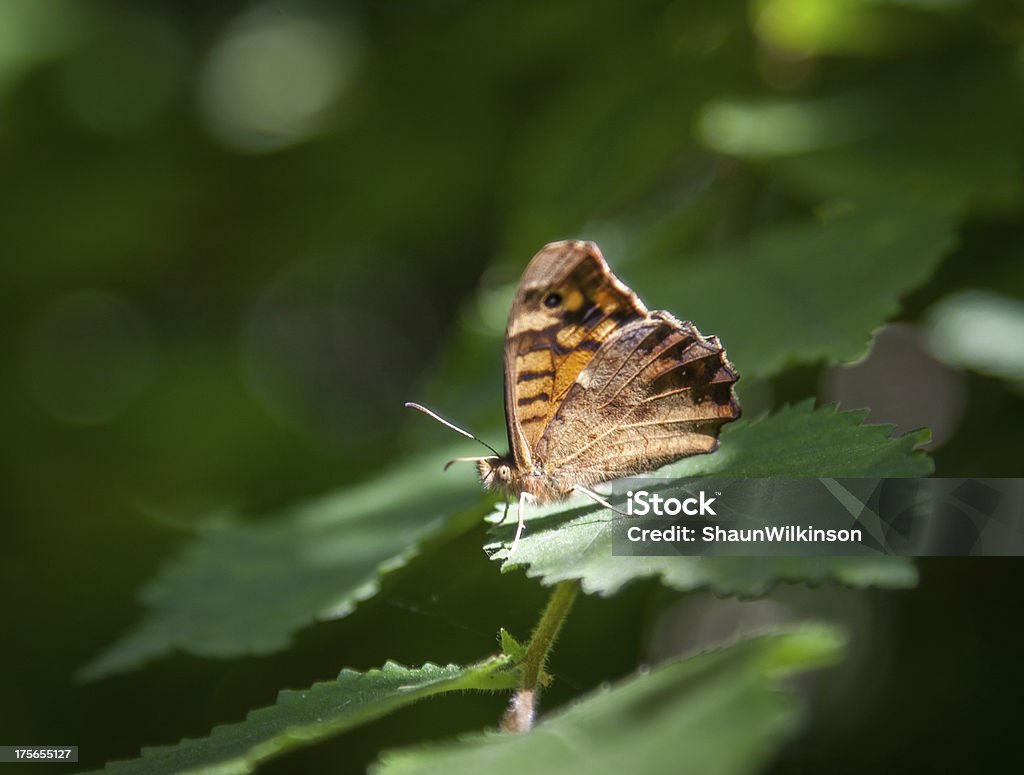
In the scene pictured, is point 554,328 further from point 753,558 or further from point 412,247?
point 412,247

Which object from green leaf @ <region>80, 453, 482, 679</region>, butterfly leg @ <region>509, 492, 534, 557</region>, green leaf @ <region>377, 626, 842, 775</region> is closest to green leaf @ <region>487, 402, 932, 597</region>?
butterfly leg @ <region>509, 492, 534, 557</region>

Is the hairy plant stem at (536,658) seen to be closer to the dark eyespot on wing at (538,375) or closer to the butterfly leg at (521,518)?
the butterfly leg at (521,518)

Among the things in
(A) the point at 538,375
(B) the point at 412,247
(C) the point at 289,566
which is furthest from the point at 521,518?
(B) the point at 412,247

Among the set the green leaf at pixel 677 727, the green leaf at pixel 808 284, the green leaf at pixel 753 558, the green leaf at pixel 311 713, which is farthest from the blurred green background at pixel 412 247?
the green leaf at pixel 677 727

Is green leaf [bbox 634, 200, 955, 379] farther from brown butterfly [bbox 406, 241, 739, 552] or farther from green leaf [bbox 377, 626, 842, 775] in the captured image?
green leaf [bbox 377, 626, 842, 775]

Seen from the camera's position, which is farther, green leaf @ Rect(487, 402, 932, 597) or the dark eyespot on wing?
the dark eyespot on wing

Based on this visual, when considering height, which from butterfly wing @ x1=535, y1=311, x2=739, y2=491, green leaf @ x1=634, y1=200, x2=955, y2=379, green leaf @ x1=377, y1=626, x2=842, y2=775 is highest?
green leaf @ x1=634, y1=200, x2=955, y2=379
